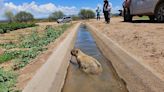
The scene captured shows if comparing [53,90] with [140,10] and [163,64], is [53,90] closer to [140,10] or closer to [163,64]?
[163,64]

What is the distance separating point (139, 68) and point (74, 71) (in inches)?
57.9

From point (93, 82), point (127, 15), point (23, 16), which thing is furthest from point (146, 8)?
point (23, 16)

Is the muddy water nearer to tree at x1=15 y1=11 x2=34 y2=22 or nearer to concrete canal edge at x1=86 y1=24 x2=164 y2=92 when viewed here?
concrete canal edge at x1=86 y1=24 x2=164 y2=92

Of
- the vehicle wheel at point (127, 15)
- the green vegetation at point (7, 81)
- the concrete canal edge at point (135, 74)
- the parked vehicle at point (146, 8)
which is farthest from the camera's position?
the vehicle wheel at point (127, 15)

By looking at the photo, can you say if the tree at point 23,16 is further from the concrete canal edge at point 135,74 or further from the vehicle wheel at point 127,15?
the concrete canal edge at point 135,74

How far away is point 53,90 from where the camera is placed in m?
6.45

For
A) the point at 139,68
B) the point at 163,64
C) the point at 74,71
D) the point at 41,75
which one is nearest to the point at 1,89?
the point at 41,75

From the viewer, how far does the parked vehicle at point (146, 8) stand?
19.6 metres

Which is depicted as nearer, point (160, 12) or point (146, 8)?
point (160, 12)

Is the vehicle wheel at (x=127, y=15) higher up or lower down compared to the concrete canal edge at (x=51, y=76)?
lower down

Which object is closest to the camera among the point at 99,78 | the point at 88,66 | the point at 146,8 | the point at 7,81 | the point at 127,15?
the point at 7,81

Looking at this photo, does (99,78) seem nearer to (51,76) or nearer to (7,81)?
(51,76)

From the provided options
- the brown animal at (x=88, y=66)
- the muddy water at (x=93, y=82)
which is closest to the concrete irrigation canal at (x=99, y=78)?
the muddy water at (x=93, y=82)

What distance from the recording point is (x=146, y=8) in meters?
20.8
